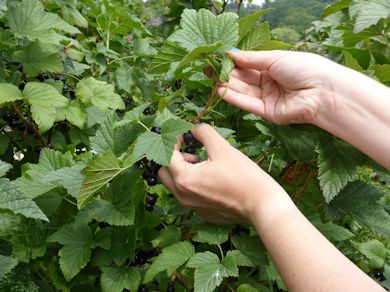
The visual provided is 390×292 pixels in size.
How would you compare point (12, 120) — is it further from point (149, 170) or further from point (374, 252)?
point (374, 252)

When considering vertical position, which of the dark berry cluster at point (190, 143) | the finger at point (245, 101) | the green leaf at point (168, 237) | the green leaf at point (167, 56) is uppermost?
the green leaf at point (167, 56)

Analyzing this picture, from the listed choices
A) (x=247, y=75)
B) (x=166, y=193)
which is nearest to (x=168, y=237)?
(x=166, y=193)

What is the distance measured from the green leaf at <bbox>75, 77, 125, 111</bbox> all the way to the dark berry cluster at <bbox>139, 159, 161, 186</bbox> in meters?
0.64

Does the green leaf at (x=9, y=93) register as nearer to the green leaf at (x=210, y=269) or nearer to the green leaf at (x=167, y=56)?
the green leaf at (x=167, y=56)

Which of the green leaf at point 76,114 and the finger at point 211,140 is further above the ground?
the finger at point 211,140

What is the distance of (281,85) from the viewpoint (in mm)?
938

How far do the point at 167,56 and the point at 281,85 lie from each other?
0.88ft

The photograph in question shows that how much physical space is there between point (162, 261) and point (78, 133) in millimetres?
828

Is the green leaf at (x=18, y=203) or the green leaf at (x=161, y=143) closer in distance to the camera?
the green leaf at (x=18, y=203)

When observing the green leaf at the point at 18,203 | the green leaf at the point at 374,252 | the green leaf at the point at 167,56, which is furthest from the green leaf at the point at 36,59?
the green leaf at the point at 374,252

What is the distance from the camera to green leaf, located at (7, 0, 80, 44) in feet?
4.29

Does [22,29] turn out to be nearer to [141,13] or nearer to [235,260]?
[235,260]

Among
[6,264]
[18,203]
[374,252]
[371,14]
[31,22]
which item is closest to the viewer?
[18,203]

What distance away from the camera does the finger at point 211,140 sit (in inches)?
34.5
